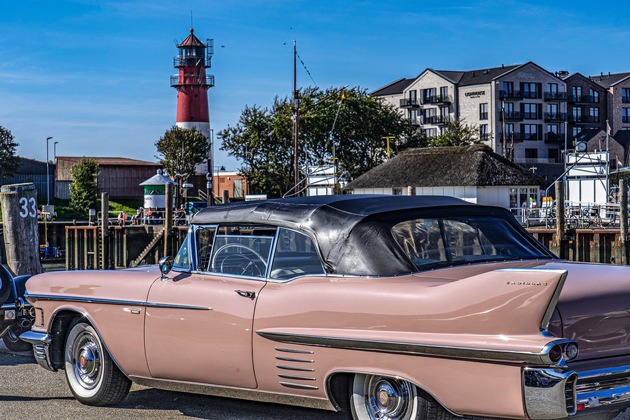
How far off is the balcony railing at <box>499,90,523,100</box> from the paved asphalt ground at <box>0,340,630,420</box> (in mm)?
85081

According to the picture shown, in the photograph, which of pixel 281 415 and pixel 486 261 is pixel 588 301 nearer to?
pixel 486 261

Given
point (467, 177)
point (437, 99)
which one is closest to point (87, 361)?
point (467, 177)

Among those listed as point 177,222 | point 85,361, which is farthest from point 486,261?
point 177,222

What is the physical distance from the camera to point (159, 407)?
7.41 metres

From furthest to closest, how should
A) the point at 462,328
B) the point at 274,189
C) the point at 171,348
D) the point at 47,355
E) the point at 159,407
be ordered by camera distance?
the point at 274,189, the point at 47,355, the point at 159,407, the point at 171,348, the point at 462,328

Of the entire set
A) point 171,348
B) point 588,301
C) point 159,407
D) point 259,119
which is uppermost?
point 259,119

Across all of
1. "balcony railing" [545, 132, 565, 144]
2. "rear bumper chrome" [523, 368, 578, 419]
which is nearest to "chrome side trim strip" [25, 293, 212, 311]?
"rear bumper chrome" [523, 368, 578, 419]

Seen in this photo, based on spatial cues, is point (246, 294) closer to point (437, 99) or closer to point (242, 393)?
point (242, 393)

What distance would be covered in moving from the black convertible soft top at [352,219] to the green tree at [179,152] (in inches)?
2673

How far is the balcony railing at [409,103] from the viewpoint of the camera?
317 ft

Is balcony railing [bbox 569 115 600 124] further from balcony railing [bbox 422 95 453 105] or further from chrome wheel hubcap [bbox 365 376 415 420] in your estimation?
chrome wheel hubcap [bbox 365 376 415 420]

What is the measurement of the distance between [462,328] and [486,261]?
1164 millimetres

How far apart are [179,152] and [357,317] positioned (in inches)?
2760

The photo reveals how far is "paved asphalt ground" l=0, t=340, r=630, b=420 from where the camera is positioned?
7031mm
